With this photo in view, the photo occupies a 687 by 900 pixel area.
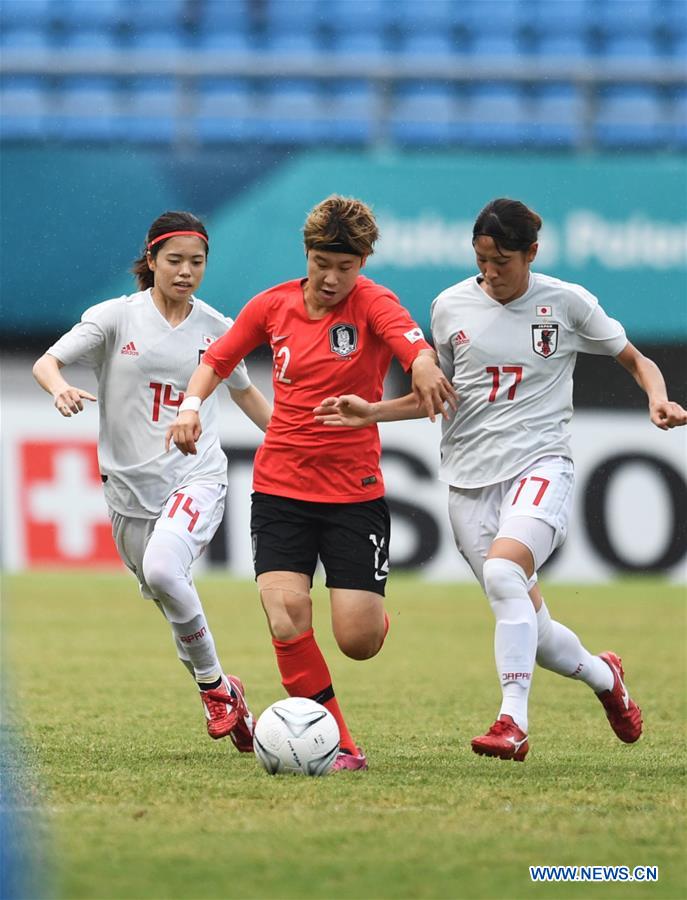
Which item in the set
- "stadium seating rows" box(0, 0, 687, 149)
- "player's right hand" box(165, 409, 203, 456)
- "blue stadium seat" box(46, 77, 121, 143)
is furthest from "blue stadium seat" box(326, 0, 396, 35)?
"player's right hand" box(165, 409, 203, 456)

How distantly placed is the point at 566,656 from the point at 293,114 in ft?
28.3

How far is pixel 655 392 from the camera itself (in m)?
Answer: 5.69

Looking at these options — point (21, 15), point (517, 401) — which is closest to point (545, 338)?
point (517, 401)

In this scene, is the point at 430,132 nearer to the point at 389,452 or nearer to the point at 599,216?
the point at 599,216

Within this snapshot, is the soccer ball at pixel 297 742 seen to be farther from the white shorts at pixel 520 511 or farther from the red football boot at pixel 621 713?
the red football boot at pixel 621 713

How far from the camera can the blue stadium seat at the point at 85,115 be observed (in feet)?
45.9

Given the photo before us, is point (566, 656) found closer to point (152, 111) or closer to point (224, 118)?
point (152, 111)

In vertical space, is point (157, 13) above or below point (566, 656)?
above

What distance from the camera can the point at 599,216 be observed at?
13.3 m

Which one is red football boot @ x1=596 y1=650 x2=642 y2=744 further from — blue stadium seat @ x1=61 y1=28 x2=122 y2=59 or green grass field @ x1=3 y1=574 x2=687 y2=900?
blue stadium seat @ x1=61 y1=28 x2=122 y2=59

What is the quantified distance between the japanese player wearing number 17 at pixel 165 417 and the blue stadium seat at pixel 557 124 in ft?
26.9

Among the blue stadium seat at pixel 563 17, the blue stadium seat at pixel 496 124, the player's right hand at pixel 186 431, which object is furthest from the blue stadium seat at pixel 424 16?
the player's right hand at pixel 186 431

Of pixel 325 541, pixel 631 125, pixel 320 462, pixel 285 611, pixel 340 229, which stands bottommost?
pixel 285 611

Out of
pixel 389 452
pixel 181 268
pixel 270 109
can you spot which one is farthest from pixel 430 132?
pixel 181 268
